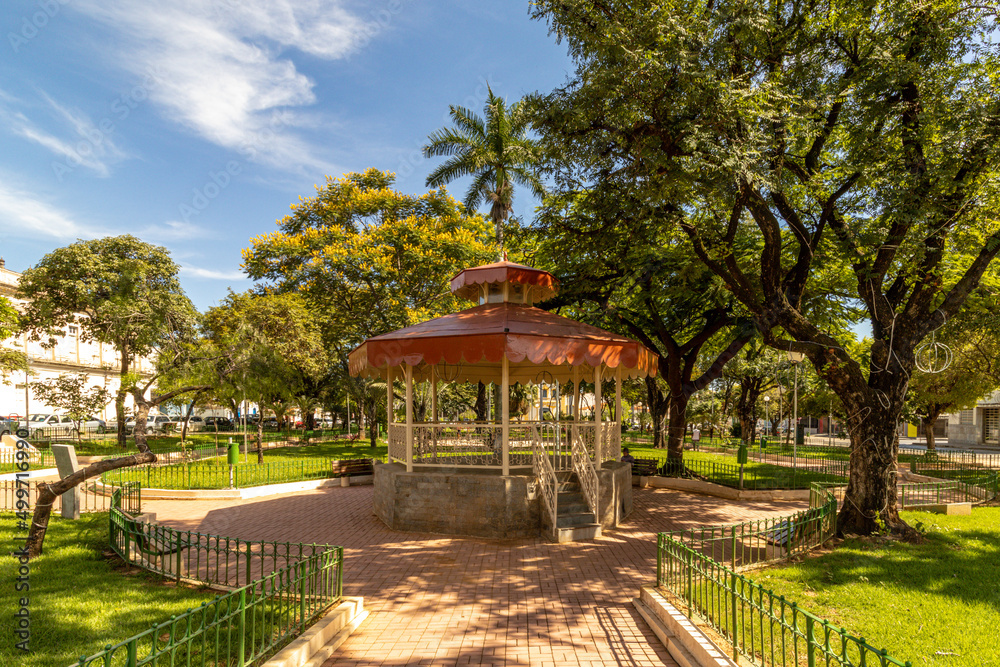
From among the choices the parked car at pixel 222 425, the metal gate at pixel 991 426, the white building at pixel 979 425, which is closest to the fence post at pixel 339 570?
the parked car at pixel 222 425

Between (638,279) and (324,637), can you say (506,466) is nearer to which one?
(324,637)

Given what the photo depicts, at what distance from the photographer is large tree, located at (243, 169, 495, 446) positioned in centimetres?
2427

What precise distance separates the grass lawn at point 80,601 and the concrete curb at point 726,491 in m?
14.2

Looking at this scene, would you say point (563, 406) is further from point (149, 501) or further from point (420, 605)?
point (420, 605)

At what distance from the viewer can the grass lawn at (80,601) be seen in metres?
5.65

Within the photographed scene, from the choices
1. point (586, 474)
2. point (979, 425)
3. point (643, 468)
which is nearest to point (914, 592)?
point (586, 474)

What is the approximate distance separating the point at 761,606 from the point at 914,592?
400cm

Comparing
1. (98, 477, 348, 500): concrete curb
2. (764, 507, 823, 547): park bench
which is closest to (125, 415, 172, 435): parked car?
(98, 477, 348, 500): concrete curb

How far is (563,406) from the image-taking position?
2842 inches

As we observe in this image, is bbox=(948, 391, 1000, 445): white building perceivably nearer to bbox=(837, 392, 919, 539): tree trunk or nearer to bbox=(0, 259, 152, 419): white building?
bbox=(837, 392, 919, 539): tree trunk

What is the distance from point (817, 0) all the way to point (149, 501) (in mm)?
20034

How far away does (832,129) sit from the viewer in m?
11.2

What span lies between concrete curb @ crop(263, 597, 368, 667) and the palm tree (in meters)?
19.8

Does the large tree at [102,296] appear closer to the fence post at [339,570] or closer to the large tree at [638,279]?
the large tree at [638,279]
